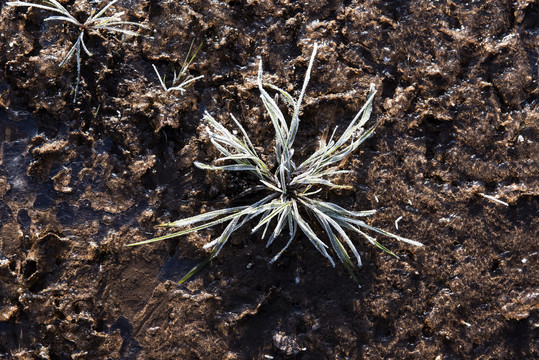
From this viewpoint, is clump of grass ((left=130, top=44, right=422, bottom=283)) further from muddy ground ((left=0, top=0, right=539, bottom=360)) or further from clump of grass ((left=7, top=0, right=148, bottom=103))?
clump of grass ((left=7, top=0, right=148, bottom=103))

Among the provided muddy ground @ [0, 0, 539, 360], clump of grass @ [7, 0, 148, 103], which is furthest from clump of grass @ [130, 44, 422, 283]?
clump of grass @ [7, 0, 148, 103]

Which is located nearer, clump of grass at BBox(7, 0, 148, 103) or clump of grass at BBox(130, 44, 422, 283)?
clump of grass at BBox(130, 44, 422, 283)

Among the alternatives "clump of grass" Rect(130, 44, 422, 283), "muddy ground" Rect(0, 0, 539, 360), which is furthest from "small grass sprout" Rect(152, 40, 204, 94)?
"clump of grass" Rect(130, 44, 422, 283)

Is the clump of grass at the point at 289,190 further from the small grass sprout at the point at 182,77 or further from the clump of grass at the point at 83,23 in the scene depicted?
the clump of grass at the point at 83,23

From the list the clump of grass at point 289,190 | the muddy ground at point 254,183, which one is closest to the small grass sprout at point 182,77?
the muddy ground at point 254,183

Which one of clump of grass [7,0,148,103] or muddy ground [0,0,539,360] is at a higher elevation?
clump of grass [7,0,148,103]

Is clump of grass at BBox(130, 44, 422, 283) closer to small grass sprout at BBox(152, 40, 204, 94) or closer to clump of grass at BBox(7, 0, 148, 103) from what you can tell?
small grass sprout at BBox(152, 40, 204, 94)

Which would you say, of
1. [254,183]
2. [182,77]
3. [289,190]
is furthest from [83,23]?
[289,190]

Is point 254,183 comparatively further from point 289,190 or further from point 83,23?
point 83,23
